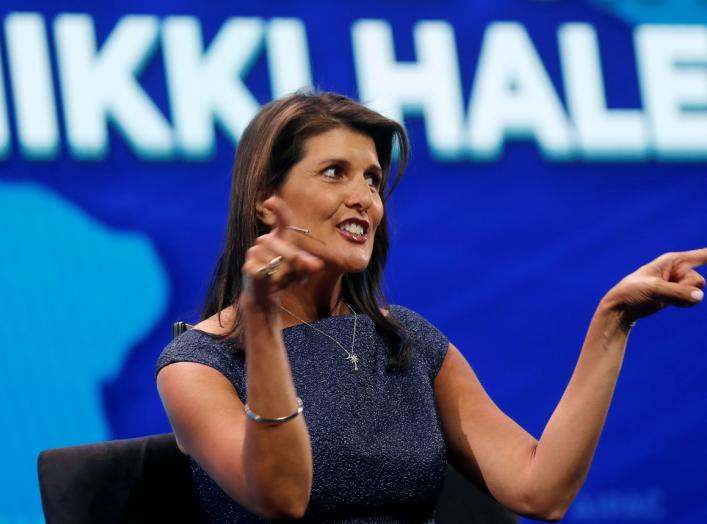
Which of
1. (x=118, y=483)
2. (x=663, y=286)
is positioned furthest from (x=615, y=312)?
(x=118, y=483)

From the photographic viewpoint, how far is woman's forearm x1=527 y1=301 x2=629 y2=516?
1.56 meters

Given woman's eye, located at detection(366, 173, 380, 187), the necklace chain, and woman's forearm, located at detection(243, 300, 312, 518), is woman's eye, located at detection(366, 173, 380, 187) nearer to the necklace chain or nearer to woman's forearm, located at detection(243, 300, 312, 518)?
the necklace chain

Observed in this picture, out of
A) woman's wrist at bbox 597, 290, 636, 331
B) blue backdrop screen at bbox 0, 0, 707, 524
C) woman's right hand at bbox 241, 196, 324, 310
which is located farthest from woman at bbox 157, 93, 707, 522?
blue backdrop screen at bbox 0, 0, 707, 524

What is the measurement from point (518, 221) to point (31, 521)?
1.49 m

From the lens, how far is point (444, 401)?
5.99 ft

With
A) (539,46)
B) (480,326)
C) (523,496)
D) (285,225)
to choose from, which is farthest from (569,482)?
(539,46)

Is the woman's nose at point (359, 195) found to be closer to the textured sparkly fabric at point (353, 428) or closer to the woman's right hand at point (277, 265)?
the textured sparkly fabric at point (353, 428)

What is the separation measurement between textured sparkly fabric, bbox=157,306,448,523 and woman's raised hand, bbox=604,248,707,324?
38 centimetres

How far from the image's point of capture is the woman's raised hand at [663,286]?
4.66 feet

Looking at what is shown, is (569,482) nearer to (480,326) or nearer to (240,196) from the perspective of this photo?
(240,196)

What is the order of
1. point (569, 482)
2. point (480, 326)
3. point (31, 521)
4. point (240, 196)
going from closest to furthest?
point (569, 482) → point (240, 196) → point (31, 521) → point (480, 326)

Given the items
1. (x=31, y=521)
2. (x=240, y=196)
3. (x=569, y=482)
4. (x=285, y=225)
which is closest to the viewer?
(x=285, y=225)

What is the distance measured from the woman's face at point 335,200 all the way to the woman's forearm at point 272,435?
383 mm

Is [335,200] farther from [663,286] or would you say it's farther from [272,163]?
[663,286]
